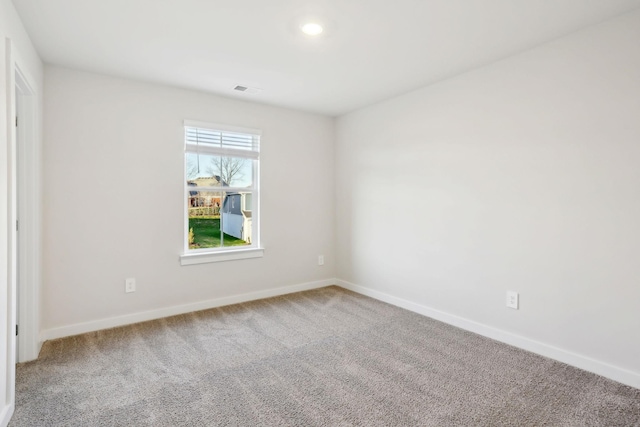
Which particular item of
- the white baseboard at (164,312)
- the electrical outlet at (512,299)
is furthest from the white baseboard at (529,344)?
the white baseboard at (164,312)

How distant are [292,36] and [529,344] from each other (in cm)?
299

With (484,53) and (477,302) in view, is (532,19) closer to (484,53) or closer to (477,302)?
(484,53)

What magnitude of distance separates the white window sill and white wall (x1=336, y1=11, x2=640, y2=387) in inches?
60.9

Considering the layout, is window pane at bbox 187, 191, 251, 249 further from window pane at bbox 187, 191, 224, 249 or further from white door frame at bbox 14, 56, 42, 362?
white door frame at bbox 14, 56, 42, 362

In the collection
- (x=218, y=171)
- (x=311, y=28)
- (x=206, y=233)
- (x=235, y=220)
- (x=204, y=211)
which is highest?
(x=311, y=28)

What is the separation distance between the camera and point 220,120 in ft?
12.2

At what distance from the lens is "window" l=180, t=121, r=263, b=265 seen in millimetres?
3633


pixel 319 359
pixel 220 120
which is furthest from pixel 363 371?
pixel 220 120

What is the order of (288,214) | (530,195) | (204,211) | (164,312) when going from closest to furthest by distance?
(530,195) < (164,312) < (204,211) < (288,214)

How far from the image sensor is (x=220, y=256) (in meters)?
3.77

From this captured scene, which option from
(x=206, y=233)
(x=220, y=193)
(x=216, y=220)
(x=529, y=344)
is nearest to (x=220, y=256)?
(x=206, y=233)

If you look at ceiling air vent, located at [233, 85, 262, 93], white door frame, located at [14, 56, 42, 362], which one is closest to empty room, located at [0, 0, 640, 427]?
white door frame, located at [14, 56, 42, 362]

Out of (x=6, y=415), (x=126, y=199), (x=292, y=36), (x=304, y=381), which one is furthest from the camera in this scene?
(x=126, y=199)

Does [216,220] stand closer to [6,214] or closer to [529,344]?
[6,214]
